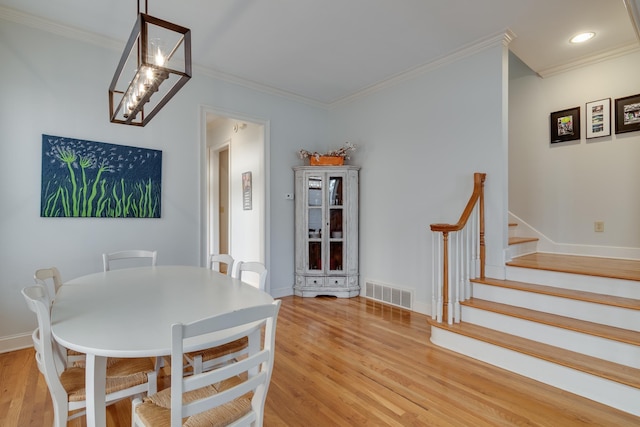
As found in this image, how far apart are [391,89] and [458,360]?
301 cm

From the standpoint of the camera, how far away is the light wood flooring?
1.72 meters

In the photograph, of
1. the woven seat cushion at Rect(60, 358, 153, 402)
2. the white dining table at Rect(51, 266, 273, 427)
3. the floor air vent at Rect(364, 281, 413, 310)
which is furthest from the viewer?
the floor air vent at Rect(364, 281, 413, 310)

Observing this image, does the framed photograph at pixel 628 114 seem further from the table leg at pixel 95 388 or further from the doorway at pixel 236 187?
the table leg at pixel 95 388

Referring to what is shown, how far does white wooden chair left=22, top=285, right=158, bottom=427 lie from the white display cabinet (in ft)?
9.01

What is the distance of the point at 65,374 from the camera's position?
1414mm

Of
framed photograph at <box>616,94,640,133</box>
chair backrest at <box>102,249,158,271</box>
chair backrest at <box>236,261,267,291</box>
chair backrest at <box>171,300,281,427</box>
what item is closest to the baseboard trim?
chair backrest at <box>102,249,158,271</box>

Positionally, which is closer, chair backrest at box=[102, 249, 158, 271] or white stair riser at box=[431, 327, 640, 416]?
white stair riser at box=[431, 327, 640, 416]

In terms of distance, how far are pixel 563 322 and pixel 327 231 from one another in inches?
101

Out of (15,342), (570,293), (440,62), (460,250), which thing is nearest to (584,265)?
(570,293)

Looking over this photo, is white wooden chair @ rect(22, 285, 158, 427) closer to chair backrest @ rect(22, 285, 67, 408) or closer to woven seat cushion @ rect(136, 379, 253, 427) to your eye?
chair backrest @ rect(22, 285, 67, 408)

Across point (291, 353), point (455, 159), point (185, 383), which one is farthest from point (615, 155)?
point (185, 383)

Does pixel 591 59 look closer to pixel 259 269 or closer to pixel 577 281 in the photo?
pixel 577 281

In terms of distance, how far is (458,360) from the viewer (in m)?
2.39

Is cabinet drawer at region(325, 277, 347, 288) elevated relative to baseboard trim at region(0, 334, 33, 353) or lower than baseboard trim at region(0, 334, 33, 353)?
elevated
